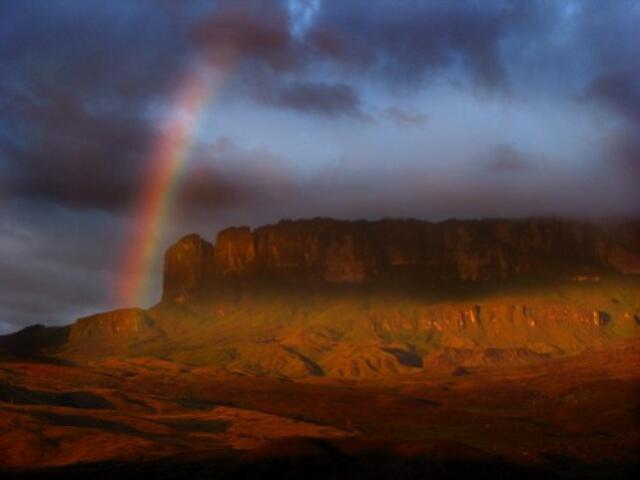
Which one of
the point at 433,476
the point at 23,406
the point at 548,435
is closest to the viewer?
the point at 433,476

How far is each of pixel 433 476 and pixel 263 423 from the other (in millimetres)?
93335

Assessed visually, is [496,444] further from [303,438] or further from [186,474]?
[186,474]

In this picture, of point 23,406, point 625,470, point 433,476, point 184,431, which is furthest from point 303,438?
point 23,406

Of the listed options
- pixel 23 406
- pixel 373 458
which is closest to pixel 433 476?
pixel 373 458

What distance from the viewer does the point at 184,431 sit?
174 m

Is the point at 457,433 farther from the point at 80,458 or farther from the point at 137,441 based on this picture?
the point at 80,458

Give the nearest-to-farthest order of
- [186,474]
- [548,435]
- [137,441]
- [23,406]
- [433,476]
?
[433,476] → [186,474] → [137,441] → [548,435] → [23,406]

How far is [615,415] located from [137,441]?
4035 inches

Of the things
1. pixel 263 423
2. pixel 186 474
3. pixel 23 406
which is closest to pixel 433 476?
pixel 186 474

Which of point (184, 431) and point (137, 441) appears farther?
point (184, 431)

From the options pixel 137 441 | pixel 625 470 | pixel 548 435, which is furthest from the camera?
pixel 548 435

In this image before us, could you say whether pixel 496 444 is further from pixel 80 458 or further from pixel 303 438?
pixel 80 458

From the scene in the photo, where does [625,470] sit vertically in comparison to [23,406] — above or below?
below

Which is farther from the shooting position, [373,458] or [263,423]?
[263,423]
